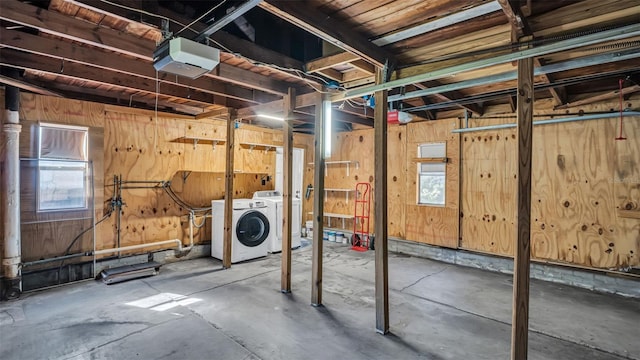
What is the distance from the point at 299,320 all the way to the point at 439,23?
9.14 feet

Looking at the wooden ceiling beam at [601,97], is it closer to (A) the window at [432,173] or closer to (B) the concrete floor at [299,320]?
(A) the window at [432,173]

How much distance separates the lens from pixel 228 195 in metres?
4.59

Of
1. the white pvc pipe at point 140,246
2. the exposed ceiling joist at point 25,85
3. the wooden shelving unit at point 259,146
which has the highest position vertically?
the exposed ceiling joist at point 25,85

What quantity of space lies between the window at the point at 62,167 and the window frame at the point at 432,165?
5078 mm

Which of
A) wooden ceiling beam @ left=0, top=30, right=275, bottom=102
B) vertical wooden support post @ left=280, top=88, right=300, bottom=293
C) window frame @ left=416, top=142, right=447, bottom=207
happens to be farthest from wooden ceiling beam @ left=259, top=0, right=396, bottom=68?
window frame @ left=416, top=142, right=447, bottom=207

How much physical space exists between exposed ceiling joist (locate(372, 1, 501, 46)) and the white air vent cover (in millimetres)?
1352

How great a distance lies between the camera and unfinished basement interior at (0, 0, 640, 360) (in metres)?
2.24

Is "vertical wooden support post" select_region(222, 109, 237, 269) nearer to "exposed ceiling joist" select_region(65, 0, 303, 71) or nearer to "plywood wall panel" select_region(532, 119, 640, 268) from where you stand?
"exposed ceiling joist" select_region(65, 0, 303, 71)

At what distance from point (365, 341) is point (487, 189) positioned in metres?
3.38

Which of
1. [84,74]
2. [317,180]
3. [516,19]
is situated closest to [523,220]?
[516,19]

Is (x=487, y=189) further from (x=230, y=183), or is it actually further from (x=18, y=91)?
(x=18, y=91)

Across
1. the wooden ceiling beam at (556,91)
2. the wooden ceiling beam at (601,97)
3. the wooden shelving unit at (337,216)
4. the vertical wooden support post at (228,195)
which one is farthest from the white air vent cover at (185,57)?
the wooden shelving unit at (337,216)

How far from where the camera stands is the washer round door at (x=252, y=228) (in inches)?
195

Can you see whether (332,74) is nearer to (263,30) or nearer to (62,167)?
(263,30)
